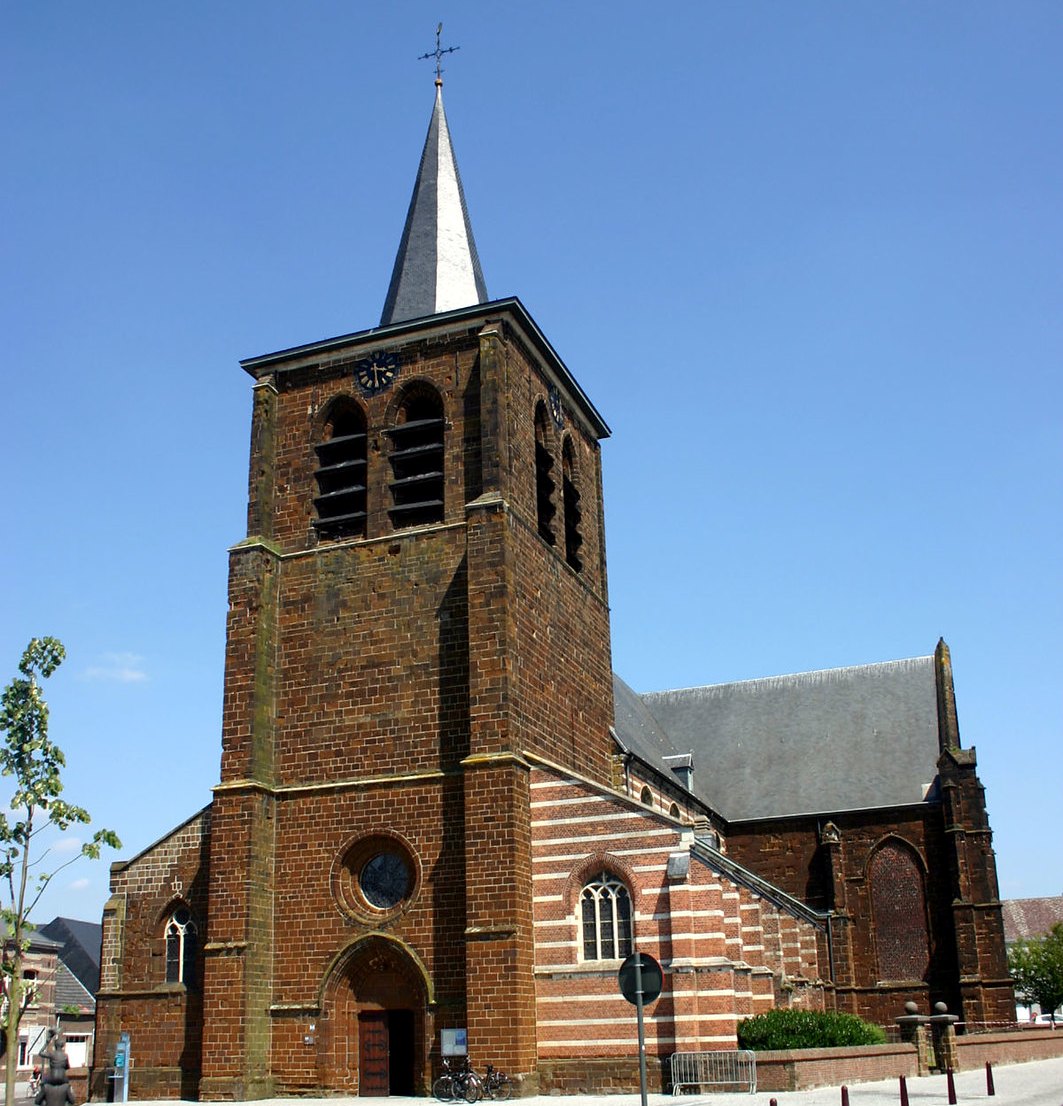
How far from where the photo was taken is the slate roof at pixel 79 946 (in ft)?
170

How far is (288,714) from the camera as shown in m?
25.1

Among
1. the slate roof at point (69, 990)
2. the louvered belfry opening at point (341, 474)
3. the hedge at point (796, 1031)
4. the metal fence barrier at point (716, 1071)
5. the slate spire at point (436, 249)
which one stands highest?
the slate spire at point (436, 249)

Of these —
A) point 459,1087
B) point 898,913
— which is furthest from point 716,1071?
point 898,913

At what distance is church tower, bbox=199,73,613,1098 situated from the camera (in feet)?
73.5

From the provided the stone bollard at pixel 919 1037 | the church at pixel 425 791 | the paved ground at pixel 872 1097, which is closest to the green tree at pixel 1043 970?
the church at pixel 425 791

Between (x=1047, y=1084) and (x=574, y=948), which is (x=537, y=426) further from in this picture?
(x=1047, y=1084)

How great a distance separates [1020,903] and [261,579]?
62043mm

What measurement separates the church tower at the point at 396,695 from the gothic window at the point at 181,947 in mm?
1341

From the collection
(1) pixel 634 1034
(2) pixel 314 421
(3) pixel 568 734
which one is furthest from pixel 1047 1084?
(2) pixel 314 421

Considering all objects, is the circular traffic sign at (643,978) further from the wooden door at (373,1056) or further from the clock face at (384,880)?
the wooden door at (373,1056)

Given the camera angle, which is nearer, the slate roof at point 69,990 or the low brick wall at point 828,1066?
the low brick wall at point 828,1066

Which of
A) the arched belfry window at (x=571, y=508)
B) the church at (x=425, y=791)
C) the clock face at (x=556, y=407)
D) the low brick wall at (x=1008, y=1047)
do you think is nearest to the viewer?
the church at (x=425, y=791)

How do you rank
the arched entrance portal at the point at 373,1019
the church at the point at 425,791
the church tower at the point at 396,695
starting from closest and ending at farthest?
the church at the point at 425,791
the church tower at the point at 396,695
the arched entrance portal at the point at 373,1019

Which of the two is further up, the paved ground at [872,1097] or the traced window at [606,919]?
the traced window at [606,919]
